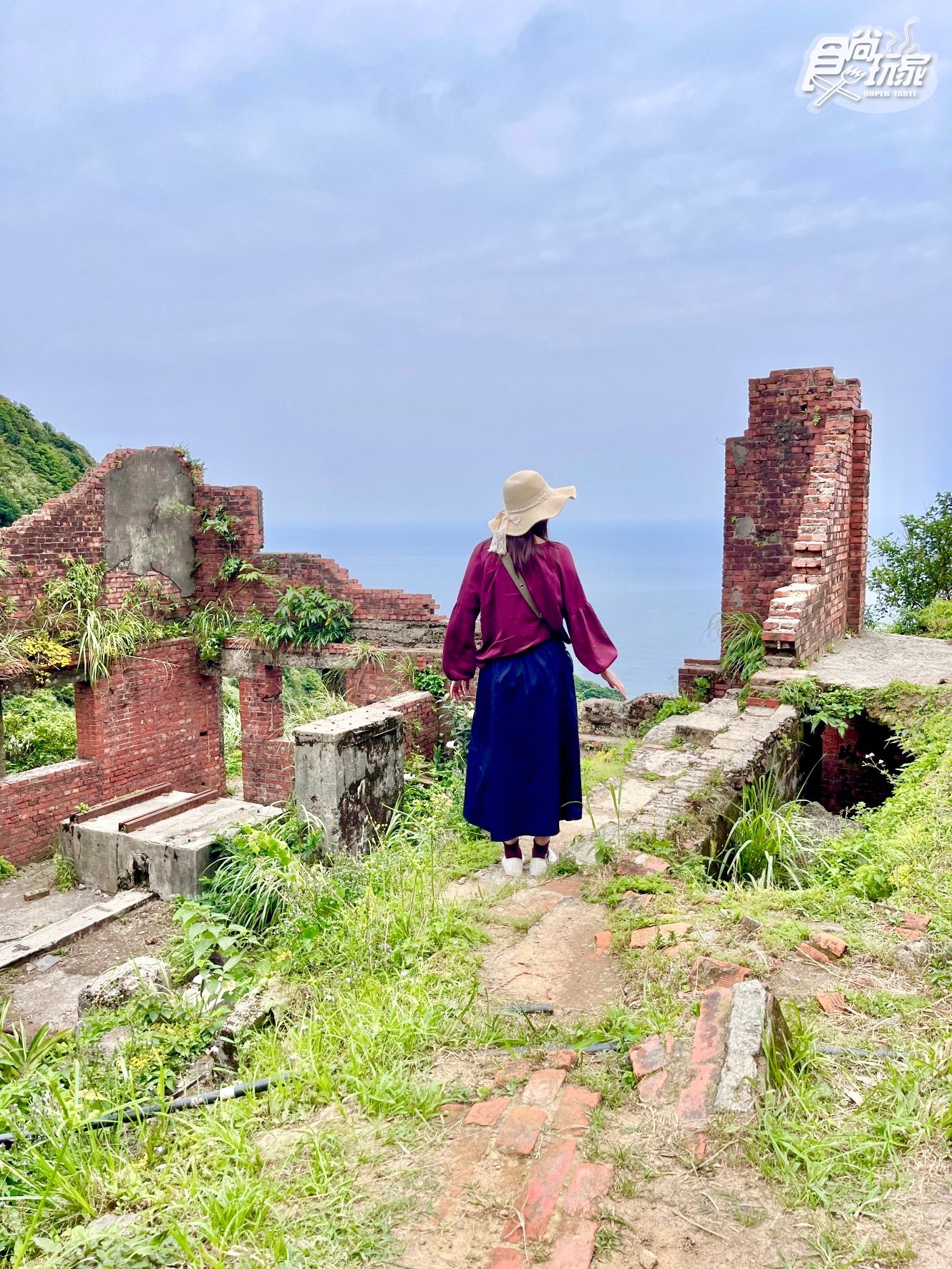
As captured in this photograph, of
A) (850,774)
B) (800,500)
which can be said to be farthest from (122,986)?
(800,500)

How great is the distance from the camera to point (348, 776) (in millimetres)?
5766

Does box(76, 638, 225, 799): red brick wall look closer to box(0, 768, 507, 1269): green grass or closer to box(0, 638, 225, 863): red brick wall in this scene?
box(0, 638, 225, 863): red brick wall

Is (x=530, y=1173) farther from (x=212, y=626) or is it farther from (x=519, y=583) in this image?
(x=212, y=626)

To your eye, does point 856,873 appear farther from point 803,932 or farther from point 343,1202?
point 343,1202

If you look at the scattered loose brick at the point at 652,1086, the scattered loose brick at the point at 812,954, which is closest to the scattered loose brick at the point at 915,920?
the scattered loose brick at the point at 812,954

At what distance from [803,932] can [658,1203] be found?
167cm

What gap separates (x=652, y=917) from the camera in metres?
3.85

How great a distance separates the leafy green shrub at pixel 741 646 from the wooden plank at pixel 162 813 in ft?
20.7

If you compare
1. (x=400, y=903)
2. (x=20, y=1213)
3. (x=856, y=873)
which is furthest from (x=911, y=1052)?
(x=20, y=1213)

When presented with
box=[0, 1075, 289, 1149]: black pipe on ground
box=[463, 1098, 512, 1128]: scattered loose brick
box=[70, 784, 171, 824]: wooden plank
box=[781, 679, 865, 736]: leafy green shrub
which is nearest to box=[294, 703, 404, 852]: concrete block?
box=[0, 1075, 289, 1149]: black pipe on ground

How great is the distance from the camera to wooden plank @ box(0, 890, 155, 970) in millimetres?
7223

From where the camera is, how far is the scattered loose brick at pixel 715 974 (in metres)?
3.18

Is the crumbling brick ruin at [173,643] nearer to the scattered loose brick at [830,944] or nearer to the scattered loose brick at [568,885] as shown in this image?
the scattered loose brick at [568,885]

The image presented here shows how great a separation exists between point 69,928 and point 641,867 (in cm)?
550
